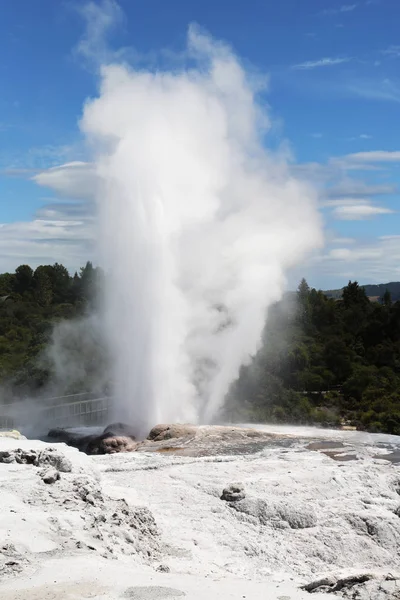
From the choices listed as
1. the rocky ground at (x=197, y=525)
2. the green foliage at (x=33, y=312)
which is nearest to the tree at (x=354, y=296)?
the green foliage at (x=33, y=312)

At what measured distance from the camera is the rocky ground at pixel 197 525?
22.5 ft

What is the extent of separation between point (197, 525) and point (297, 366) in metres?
18.9

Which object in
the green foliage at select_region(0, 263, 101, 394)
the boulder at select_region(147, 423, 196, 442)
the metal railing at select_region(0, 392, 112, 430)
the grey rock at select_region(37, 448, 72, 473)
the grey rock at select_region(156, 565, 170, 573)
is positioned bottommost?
the metal railing at select_region(0, 392, 112, 430)

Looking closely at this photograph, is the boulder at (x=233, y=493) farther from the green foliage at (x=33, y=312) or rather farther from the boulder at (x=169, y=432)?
the green foliage at (x=33, y=312)

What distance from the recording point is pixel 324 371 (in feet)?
91.7

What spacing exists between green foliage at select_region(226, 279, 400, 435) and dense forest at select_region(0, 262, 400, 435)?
0.12 feet

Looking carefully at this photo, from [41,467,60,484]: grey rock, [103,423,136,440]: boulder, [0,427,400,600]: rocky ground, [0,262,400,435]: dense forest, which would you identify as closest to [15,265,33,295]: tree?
[0,262,400,435]: dense forest

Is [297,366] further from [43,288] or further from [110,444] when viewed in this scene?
[43,288]

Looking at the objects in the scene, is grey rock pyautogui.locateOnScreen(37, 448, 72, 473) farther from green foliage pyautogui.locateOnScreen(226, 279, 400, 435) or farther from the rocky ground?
green foliage pyautogui.locateOnScreen(226, 279, 400, 435)

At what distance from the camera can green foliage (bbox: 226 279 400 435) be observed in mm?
22594

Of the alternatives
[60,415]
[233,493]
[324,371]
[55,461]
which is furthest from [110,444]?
[324,371]

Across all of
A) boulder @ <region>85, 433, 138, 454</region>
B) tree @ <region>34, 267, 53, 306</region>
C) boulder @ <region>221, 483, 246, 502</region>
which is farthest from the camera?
tree @ <region>34, 267, 53, 306</region>

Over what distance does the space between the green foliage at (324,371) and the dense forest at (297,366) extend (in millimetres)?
37

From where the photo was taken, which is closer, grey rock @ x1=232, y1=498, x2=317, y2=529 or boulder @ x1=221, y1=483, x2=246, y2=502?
grey rock @ x1=232, y1=498, x2=317, y2=529
